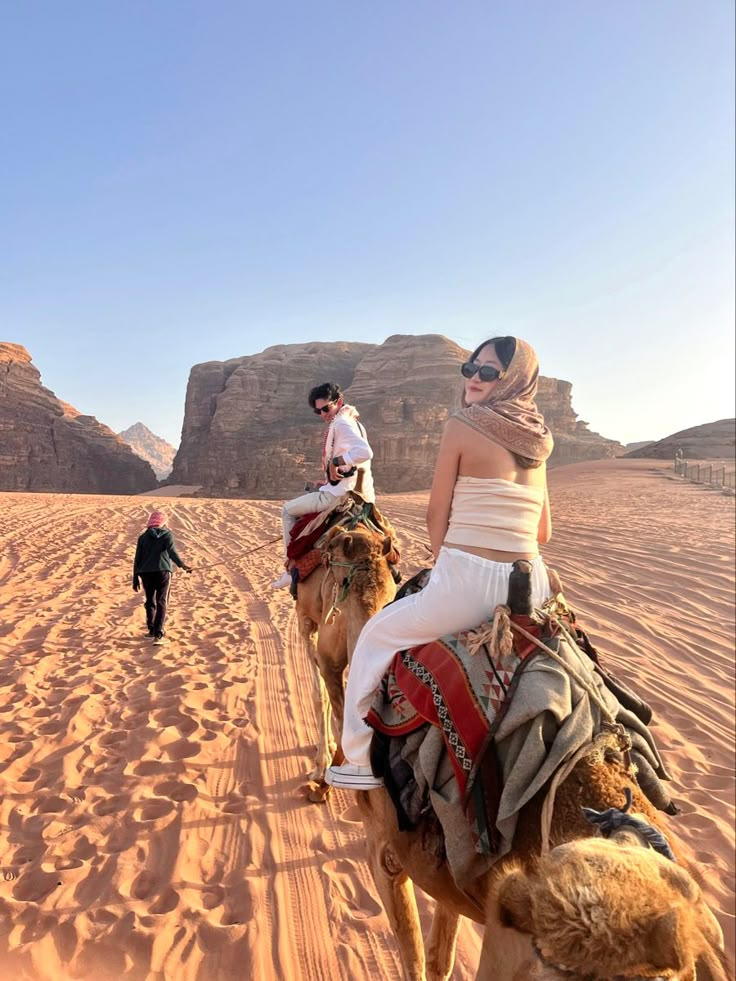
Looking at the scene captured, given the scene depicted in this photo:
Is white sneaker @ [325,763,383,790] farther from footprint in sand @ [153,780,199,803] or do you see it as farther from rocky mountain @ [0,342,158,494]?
rocky mountain @ [0,342,158,494]

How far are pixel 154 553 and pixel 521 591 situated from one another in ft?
26.1

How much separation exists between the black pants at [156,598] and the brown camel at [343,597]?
4664 millimetres

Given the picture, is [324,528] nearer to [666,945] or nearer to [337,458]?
[337,458]

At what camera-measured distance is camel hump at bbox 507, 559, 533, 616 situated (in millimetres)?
2203

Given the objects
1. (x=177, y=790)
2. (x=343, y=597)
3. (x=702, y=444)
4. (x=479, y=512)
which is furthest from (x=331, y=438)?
(x=702, y=444)

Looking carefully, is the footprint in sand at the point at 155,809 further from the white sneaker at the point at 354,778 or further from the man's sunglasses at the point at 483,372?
the man's sunglasses at the point at 483,372

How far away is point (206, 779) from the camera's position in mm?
4945

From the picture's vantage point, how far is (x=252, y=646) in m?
8.52

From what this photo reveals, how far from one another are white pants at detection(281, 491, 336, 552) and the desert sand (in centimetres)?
220

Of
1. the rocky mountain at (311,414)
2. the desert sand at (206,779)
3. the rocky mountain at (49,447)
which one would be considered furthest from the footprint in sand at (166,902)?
the rocky mountain at (49,447)

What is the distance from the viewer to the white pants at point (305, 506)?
522 cm

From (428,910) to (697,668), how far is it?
581 centimetres

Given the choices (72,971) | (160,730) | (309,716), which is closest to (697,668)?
(309,716)

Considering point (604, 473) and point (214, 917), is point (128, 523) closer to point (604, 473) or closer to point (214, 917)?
point (214, 917)
